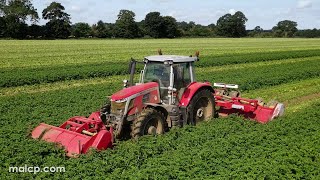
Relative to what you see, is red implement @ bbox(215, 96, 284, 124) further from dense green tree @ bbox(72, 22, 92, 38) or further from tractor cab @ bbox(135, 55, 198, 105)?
dense green tree @ bbox(72, 22, 92, 38)

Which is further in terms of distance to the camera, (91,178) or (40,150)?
(40,150)

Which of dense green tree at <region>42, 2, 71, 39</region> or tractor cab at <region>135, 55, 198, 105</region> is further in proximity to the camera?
dense green tree at <region>42, 2, 71, 39</region>

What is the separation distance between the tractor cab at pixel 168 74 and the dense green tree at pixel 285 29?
12964 cm

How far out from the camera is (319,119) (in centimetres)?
1059

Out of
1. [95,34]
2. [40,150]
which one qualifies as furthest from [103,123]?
[95,34]

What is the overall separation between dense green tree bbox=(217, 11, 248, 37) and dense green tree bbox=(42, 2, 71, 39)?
52.3m

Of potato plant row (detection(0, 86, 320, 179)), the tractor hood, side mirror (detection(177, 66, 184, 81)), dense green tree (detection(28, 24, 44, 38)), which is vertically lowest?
potato plant row (detection(0, 86, 320, 179))

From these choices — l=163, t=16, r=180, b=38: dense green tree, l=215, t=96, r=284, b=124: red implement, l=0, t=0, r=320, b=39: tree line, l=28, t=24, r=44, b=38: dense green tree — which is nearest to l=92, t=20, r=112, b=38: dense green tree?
l=0, t=0, r=320, b=39: tree line

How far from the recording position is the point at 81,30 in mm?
93312

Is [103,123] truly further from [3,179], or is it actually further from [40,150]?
[3,179]

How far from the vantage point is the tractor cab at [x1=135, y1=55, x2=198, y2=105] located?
30.8 feet

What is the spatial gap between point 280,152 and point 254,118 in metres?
3.96

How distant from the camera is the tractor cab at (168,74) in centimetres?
938

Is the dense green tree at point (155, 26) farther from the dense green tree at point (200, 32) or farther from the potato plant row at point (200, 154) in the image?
the potato plant row at point (200, 154)
